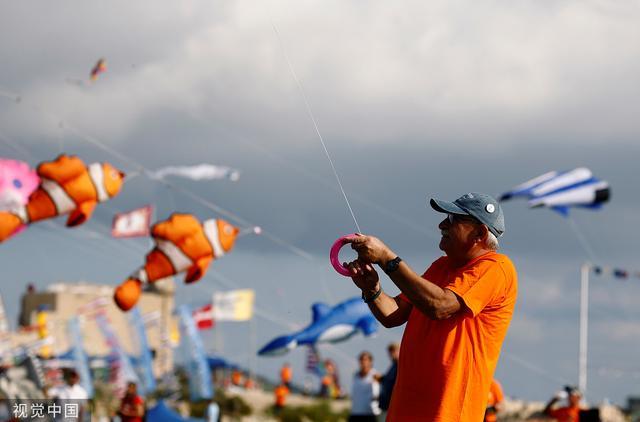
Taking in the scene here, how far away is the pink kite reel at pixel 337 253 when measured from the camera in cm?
511

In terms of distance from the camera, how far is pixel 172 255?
21.1 meters

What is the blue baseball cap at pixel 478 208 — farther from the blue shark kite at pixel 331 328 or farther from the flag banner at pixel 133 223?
the flag banner at pixel 133 223

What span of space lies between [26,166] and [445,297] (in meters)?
15.7

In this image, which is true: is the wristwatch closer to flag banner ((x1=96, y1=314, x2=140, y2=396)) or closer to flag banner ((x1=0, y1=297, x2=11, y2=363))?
flag banner ((x1=0, y1=297, x2=11, y2=363))

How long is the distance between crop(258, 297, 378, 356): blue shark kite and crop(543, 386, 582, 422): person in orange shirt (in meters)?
6.35

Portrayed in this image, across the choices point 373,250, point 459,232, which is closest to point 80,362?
point 459,232

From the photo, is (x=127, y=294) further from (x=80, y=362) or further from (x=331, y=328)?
(x=80, y=362)

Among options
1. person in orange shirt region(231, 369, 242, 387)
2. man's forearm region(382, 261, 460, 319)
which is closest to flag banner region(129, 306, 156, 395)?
person in orange shirt region(231, 369, 242, 387)

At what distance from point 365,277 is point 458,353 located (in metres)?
0.51

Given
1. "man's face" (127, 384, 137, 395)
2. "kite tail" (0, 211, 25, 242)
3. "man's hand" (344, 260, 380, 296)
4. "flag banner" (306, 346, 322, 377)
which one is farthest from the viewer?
"flag banner" (306, 346, 322, 377)

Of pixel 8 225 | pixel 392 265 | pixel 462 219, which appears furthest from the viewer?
pixel 8 225

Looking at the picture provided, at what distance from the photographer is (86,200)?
19891mm

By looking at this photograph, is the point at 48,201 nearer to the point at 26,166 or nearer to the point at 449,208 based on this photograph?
the point at 26,166

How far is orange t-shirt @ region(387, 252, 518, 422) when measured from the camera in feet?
17.0
